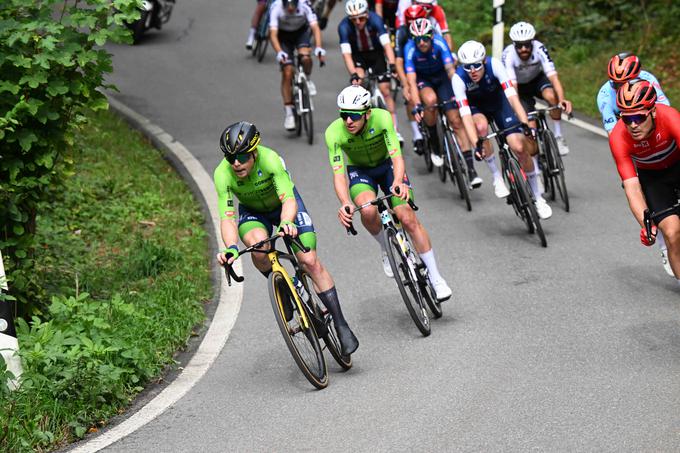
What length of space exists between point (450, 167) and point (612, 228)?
7.83 ft

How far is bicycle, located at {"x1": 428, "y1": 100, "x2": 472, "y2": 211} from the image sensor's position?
43.2 feet

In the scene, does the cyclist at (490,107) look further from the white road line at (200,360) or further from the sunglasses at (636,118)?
the sunglasses at (636,118)

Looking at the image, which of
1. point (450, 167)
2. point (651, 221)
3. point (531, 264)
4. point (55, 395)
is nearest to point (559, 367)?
point (651, 221)

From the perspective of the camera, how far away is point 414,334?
931cm

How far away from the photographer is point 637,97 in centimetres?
794

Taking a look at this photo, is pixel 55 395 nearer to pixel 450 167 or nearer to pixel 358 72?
pixel 450 167

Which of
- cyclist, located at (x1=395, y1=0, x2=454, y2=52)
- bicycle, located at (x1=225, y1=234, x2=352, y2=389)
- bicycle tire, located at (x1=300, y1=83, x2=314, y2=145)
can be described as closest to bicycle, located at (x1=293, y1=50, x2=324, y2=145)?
bicycle tire, located at (x1=300, y1=83, x2=314, y2=145)

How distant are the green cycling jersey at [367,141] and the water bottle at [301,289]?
1200 mm

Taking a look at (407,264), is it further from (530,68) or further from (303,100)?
(303,100)

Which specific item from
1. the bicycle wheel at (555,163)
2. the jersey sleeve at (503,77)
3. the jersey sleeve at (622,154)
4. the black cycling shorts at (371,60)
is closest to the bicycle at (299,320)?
the jersey sleeve at (622,154)

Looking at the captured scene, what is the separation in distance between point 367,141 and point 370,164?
30 cm

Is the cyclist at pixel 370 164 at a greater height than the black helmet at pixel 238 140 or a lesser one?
lesser

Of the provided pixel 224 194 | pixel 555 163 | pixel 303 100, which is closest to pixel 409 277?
pixel 224 194

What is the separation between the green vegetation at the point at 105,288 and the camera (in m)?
7.88
